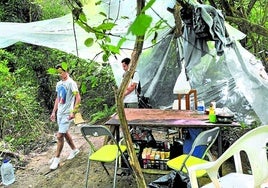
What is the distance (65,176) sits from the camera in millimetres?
4348

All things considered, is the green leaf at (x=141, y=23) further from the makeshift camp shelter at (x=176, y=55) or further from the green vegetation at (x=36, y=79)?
the green vegetation at (x=36, y=79)

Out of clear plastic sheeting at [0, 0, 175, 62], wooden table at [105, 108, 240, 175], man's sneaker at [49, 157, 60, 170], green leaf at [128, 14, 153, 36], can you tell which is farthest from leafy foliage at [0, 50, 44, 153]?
green leaf at [128, 14, 153, 36]

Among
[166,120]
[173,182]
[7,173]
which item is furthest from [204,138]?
[7,173]

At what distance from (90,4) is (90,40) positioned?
118 inches

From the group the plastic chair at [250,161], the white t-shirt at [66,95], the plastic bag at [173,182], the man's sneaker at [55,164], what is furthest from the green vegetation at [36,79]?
the plastic chair at [250,161]

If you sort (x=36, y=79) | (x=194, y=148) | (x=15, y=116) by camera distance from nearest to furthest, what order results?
(x=194, y=148) → (x=15, y=116) → (x=36, y=79)

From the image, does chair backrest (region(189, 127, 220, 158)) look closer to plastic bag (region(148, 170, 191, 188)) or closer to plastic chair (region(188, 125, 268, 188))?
plastic bag (region(148, 170, 191, 188))

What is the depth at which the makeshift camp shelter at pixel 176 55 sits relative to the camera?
353cm

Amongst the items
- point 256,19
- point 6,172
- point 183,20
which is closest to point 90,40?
point 183,20

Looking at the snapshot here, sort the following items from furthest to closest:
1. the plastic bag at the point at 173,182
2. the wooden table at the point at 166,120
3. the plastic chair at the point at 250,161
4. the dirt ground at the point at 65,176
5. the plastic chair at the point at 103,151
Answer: the dirt ground at the point at 65,176, the wooden table at the point at 166,120, the plastic chair at the point at 103,151, the plastic bag at the point at 173,182, the plastic chair at the point at 250,161

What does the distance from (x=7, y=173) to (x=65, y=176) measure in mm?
805

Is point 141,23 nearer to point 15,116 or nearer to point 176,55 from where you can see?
point 176,55

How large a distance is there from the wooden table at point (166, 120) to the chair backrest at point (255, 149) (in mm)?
1046

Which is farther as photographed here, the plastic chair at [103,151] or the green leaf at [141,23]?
the plastic chair at [103,151]
